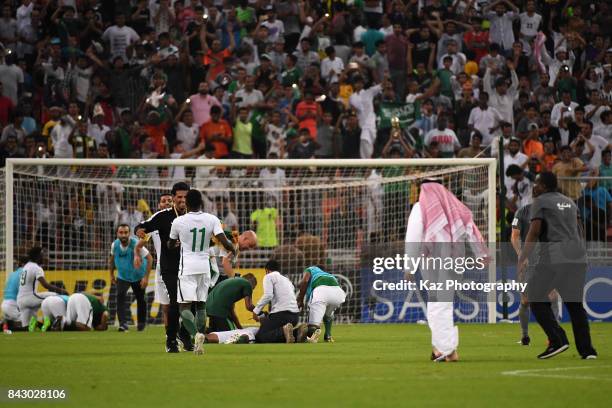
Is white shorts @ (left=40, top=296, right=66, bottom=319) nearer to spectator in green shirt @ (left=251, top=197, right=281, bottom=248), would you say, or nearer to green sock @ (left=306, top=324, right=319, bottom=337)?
spectator in green shirt @ (left=251, top=197, right=281, bottom=248)

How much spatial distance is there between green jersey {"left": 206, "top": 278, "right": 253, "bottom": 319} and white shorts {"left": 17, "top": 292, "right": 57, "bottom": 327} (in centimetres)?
557

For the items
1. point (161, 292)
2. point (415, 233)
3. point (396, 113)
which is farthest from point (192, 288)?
point (396, 113)

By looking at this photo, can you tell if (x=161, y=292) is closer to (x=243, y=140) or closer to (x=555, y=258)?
(x=555, y=258)

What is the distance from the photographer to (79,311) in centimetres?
2364

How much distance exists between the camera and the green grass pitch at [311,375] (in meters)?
9.76

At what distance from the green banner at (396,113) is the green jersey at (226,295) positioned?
405 inches

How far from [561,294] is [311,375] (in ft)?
11.4

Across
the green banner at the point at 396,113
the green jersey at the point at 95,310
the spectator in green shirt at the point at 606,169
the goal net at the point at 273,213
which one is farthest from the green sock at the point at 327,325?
the green banner at the point at 396,113

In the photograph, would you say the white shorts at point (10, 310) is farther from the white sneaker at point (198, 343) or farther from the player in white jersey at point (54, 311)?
the white sneaker at point (198, 343)

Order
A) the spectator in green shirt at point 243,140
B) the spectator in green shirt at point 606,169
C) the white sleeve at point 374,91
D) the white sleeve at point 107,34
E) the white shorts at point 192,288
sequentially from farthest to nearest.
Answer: the white sleeve at point 107,34
the white sleeve at point 374,91
the spectator in green shirt at point 243,140
the spectator in green shirt at point 606,169
the white shorts at point 192,288

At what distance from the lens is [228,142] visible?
2864 cm

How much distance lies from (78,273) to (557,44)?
14.2m

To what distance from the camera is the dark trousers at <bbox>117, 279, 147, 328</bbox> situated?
23531 millimetres

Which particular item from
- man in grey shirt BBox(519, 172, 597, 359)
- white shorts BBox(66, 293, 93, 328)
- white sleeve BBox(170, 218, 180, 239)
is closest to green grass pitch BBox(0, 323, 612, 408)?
man in grey shirt BBox(519, 172, 597, 359)
